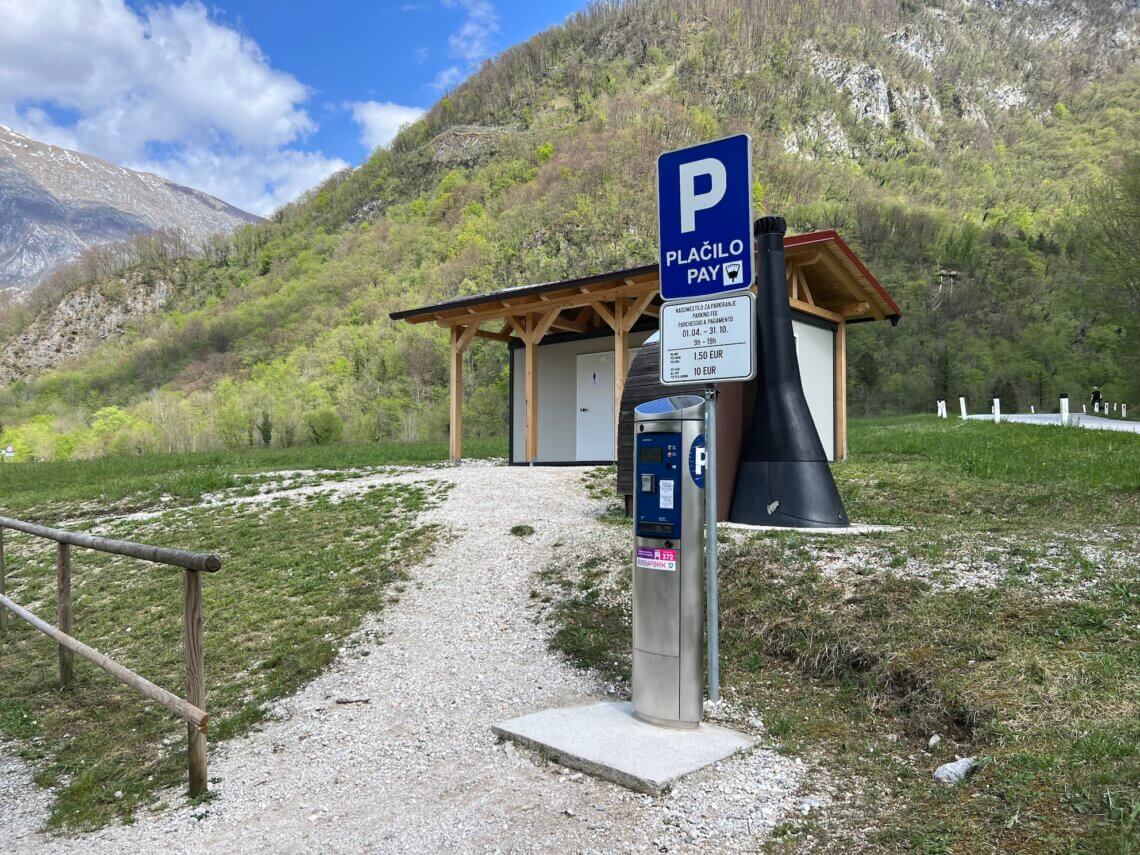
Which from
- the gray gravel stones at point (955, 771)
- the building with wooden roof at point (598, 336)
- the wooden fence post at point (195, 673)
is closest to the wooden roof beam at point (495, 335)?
the building with wooden roof at point (598, 336)

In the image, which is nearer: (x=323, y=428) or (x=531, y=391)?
(x=531, y=391)

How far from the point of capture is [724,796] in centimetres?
292

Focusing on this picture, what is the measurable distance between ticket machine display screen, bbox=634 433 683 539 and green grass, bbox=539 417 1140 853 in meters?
1.10

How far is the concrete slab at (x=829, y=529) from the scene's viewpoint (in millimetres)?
6052

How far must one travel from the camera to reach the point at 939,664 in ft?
12.0

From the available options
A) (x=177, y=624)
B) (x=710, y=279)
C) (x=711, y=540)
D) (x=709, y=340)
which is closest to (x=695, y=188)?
(x=710, y=279)

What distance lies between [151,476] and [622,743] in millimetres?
15288

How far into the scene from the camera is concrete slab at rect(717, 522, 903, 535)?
19.9 feet

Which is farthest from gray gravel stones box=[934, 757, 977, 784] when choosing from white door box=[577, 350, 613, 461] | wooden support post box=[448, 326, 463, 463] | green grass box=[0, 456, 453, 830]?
wooden support post box=[448, 326, 463, 463]

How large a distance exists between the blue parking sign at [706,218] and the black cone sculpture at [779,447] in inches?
122

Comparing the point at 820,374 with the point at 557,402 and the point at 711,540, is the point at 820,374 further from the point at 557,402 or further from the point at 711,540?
the point at 711,540

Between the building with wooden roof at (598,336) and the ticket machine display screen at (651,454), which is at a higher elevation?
the building with wooden roof at (598,336)

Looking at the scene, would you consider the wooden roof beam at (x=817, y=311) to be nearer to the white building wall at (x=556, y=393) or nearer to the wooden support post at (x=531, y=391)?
the white building wall at (x=556, y=393)

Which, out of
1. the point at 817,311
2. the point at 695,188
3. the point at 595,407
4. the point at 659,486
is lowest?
the point at 659,486
